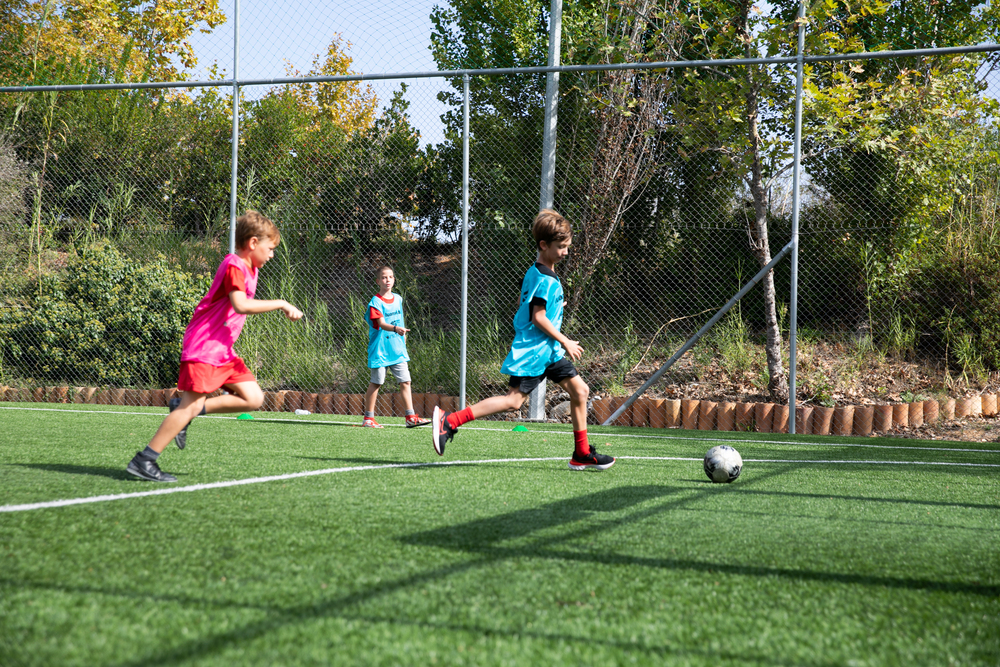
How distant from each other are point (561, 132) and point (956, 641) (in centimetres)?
808

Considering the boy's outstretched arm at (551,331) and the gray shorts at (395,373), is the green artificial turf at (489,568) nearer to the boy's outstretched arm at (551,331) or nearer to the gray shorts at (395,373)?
the boy's outstretched arm at (551,331)

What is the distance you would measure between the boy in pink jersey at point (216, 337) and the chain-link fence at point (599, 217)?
480cm

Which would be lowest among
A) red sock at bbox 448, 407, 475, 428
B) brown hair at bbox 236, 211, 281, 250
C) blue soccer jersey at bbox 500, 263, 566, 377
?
red sock at bbox 448, 407, 475, 428

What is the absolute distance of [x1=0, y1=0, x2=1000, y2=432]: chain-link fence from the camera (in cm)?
850

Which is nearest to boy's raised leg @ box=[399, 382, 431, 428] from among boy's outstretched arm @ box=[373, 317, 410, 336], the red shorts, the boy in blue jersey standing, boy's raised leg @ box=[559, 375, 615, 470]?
the boy in blue jersey standing

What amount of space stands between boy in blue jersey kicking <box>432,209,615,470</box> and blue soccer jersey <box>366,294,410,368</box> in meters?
3.21

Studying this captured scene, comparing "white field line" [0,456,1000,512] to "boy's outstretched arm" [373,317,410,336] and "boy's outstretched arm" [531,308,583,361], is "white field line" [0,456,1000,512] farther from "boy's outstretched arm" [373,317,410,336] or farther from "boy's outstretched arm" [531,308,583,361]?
"boy's outstretched arm" [373,317,410,336]

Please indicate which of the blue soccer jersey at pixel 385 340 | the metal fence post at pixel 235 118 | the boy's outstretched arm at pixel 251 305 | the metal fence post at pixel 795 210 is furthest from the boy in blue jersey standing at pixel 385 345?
the boy's outstretched arm at pixel 251 305

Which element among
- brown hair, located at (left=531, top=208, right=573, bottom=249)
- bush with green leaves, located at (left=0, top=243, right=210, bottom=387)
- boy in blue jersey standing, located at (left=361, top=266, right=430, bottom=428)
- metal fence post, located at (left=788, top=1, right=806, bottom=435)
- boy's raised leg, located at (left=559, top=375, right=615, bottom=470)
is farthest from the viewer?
bush with green leaves, located at (left=0, top=243, right=210, bottom=387)

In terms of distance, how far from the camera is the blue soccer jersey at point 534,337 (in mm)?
4410

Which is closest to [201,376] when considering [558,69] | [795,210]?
[558,69]

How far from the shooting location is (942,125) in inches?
342

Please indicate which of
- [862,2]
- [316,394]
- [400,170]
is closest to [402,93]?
[400,170]

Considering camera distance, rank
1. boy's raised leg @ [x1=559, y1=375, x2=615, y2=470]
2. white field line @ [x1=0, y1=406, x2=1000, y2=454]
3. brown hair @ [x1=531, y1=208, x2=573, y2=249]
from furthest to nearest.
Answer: white field line @ [x1=0, y1=406, x2=1000, y2=454] → brown hair @ [x1=531, y1=208, x2=573, y2=249] → boy's raised leg @ [x1=559, y1=375, x2=615, y2=470]
